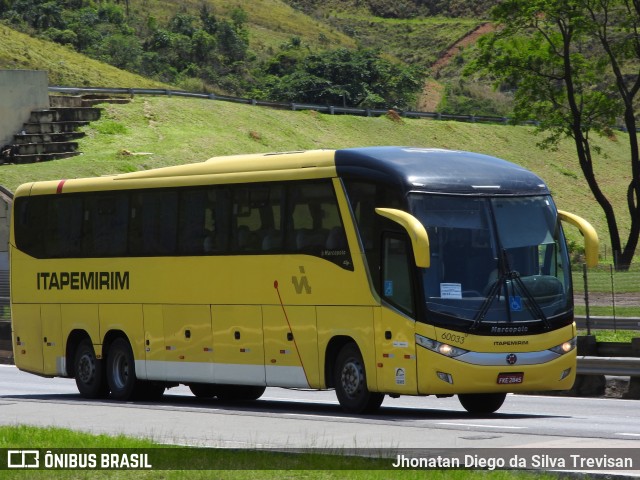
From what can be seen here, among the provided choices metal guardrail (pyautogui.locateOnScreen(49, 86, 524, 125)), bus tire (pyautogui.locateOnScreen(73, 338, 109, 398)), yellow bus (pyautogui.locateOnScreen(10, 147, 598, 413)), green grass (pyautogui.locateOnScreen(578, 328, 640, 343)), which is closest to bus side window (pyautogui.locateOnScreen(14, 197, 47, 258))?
yellow bus (pyautogui.locateOnScreen(10, 147, 598, 413))

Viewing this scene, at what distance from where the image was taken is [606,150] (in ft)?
308

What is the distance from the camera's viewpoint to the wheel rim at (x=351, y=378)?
18.8 metres

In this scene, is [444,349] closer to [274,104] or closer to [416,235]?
[416,235]

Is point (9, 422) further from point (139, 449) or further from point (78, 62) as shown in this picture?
point (78, 62)

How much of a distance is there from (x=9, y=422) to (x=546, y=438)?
748cm

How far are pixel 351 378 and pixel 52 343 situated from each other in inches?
290

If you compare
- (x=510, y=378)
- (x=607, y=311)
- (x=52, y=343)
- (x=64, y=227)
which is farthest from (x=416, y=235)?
(x=607, y=311)

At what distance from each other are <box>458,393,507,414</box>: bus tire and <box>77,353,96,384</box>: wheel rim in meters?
7.01

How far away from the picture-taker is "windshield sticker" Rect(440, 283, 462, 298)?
17.9m

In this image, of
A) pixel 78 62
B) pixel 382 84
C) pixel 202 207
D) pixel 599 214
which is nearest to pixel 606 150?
pixel 599 214

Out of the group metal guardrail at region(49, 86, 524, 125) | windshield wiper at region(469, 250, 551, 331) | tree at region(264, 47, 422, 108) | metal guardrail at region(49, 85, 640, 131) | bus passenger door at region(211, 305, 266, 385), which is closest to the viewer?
windshield wiper at region(469, 250, 551, 331)

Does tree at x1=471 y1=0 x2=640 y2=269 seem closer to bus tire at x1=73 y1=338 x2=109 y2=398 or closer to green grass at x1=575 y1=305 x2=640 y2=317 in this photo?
green grass at x1=575 y1=305 x2=640 y2=317

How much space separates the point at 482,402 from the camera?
64.2 ft

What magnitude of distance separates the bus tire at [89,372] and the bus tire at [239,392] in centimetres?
198
